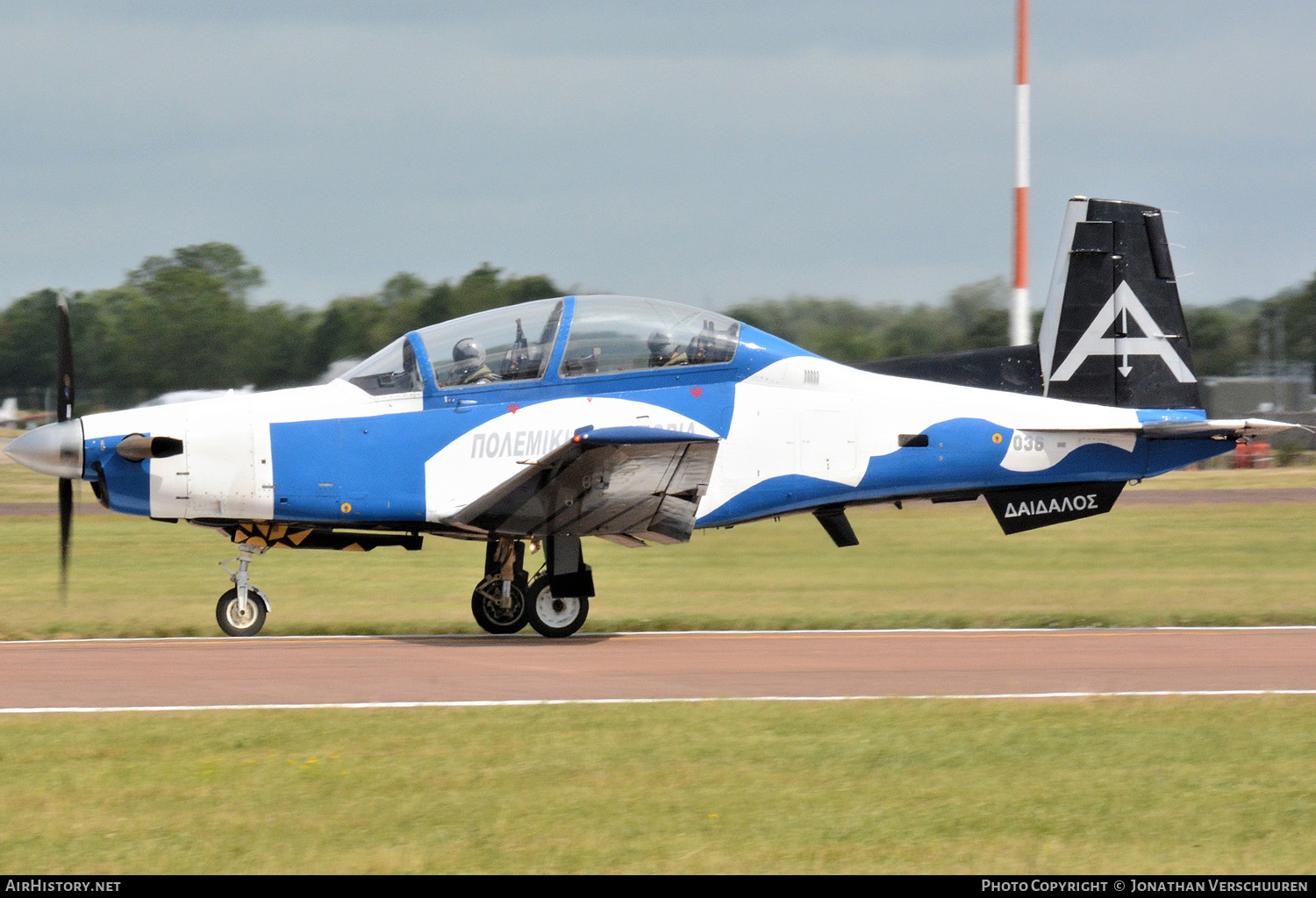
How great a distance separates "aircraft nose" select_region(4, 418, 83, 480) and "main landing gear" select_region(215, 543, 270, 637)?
4.82 feet

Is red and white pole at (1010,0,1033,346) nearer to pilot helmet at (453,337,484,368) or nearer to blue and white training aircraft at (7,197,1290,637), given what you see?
blue and white training aircraft at (7,197,1290,637)

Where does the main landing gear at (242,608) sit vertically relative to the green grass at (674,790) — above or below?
above

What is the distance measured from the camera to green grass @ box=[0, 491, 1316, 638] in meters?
12.8

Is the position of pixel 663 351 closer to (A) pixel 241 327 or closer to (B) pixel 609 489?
(B) pixel 609 489

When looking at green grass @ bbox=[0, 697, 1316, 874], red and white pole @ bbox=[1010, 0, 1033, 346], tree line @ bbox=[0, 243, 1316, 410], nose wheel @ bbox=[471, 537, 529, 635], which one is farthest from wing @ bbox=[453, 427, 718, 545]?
tree line @ bbox=[0, 243, 1316, 410]

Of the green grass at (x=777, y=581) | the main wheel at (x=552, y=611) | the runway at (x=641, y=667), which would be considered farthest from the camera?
the green grass at (x=777, y=581)

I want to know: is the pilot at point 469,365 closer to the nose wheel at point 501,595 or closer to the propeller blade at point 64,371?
the nose wheel at point 501,595

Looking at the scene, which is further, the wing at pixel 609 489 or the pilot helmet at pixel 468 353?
the pilot helmet at pixel 468 353

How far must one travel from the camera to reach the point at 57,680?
899 cm

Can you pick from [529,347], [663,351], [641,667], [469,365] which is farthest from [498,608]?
[663,351]

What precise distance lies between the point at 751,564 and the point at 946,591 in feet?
6.69

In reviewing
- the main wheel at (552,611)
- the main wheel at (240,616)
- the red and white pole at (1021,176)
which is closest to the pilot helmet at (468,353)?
the main wheel at (552,611)

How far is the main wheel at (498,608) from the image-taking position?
11906mm

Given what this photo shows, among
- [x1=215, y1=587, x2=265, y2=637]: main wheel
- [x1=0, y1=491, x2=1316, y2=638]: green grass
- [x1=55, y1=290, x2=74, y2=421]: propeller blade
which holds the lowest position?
[x1=0, y1=491, x2=1316, y2=638]: green grass
